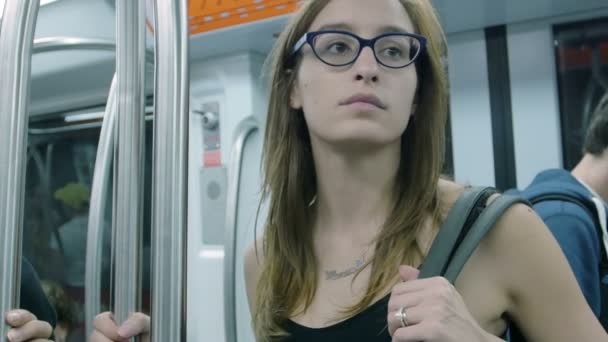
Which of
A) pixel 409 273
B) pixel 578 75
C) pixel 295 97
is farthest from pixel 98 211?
pixel 578 75

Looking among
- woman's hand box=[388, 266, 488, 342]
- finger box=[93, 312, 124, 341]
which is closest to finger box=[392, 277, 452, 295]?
woman's hand box=[388, 266, 488, 342]

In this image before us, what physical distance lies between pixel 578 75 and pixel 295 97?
1176 mm

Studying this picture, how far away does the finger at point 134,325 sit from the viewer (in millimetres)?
637

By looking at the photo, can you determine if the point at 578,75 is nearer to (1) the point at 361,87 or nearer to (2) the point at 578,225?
(2) the point at 578,225

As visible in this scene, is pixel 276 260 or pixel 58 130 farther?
pixel 58 130

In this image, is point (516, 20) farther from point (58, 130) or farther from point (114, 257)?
point (58, 130)

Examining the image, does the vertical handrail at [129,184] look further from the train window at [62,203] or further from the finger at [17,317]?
the train window at [62,203]

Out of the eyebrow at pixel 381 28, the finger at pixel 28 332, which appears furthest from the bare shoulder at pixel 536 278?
the finger at pixel 28 332

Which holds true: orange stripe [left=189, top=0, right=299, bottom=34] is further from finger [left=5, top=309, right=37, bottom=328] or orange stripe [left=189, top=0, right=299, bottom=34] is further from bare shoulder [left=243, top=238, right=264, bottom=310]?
finger [left=5, top=309, right=37, bottom=328]

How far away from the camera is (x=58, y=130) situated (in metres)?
3.67

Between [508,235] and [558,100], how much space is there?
1.19m

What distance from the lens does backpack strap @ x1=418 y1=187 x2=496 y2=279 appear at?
2.81ft

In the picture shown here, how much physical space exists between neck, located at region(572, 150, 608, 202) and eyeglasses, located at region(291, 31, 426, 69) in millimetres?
886

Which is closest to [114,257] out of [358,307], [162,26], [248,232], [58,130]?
[162,26]
